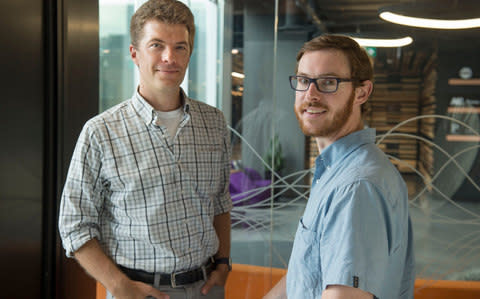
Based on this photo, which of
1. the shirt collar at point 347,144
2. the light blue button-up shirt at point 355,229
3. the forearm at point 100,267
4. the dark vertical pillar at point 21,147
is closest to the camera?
the light blue button-up shirt at point 355,229

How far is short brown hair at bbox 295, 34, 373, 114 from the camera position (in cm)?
140

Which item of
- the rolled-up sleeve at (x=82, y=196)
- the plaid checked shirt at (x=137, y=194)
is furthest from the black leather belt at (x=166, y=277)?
the rolled-up sleeve at (x=82, y=196)

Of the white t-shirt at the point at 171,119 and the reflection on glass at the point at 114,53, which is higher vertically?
the reflection on glass at the point at 114,53

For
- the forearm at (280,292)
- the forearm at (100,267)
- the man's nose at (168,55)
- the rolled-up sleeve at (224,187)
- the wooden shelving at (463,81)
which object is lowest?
the forearm at (280,292)

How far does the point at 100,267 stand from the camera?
5.40ft

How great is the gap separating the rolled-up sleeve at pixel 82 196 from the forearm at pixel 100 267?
3cm

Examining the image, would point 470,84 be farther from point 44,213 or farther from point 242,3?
point 44,213

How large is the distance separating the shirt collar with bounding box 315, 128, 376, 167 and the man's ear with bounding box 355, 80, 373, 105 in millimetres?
135

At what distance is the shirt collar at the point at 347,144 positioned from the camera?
1340mm

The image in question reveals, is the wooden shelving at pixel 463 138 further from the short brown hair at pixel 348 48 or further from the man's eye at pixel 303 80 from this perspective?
the man's eye at pixel 303 80

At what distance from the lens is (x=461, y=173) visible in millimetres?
2951

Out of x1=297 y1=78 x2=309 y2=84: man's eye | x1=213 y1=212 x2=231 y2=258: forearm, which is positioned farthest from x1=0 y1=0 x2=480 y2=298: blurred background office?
x1=297 y1=78 x2=309 y2=84: man's eye

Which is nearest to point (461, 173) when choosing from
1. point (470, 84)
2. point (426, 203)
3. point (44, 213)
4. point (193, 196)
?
point (426, 203)

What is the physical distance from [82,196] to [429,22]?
7.52 feet
